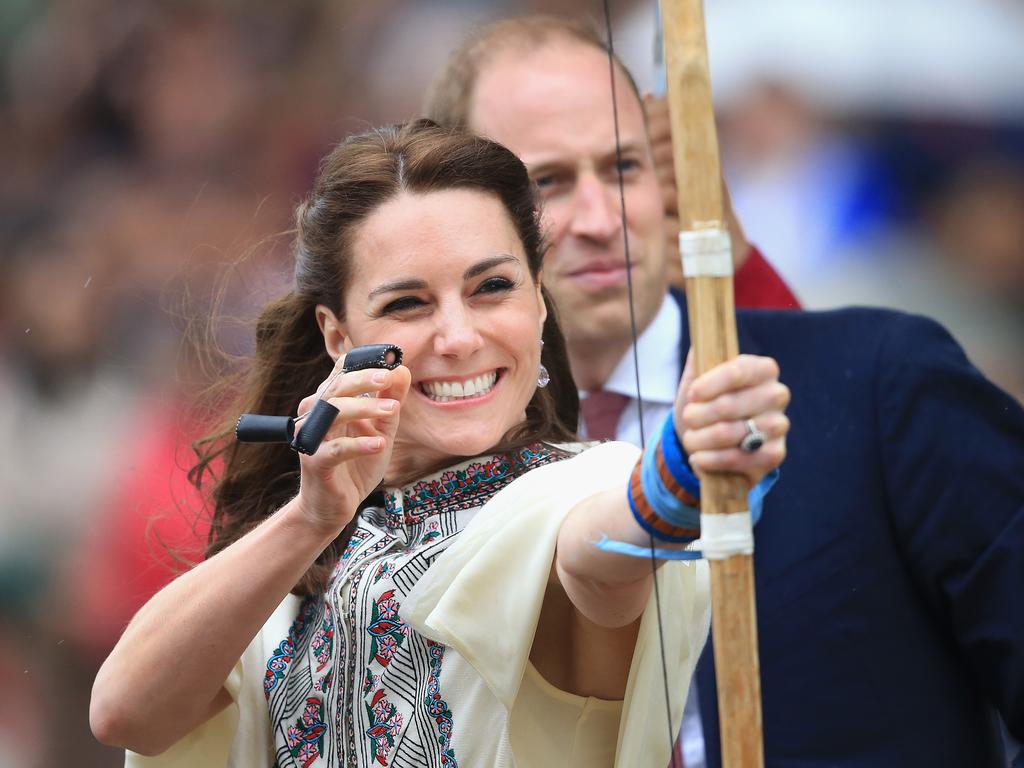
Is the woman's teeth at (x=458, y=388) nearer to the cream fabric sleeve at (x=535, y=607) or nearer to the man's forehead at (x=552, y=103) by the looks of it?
the cream fabric sleeve at (x=535, y=607)

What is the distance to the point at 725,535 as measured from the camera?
121 cm

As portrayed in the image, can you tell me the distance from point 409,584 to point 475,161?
1.69 ft

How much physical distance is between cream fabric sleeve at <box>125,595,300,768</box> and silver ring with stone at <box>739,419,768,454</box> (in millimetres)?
822

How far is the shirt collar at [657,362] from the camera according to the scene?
7.47 feet

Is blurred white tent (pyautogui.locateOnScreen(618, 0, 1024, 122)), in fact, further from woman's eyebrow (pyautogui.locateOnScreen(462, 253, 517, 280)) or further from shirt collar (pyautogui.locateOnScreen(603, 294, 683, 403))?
woman's eyebrow (pyautogui.locateOnScreen(462, 253, 517, 280))

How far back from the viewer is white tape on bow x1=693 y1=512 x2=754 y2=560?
1.20m

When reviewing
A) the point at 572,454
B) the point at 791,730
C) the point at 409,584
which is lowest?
the point at 791,730

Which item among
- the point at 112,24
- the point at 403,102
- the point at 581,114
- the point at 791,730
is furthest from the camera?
the point at 112,24

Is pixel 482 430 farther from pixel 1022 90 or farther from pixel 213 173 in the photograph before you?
pixel 213 173

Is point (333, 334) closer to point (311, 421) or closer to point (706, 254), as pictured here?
point (311, 421)

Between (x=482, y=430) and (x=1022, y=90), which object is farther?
(x=1022, y=90)

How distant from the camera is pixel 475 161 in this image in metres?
1.76

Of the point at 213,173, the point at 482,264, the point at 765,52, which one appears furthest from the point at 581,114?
the point at 213,173

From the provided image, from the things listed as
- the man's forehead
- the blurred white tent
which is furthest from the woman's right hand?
the blurred white tent
